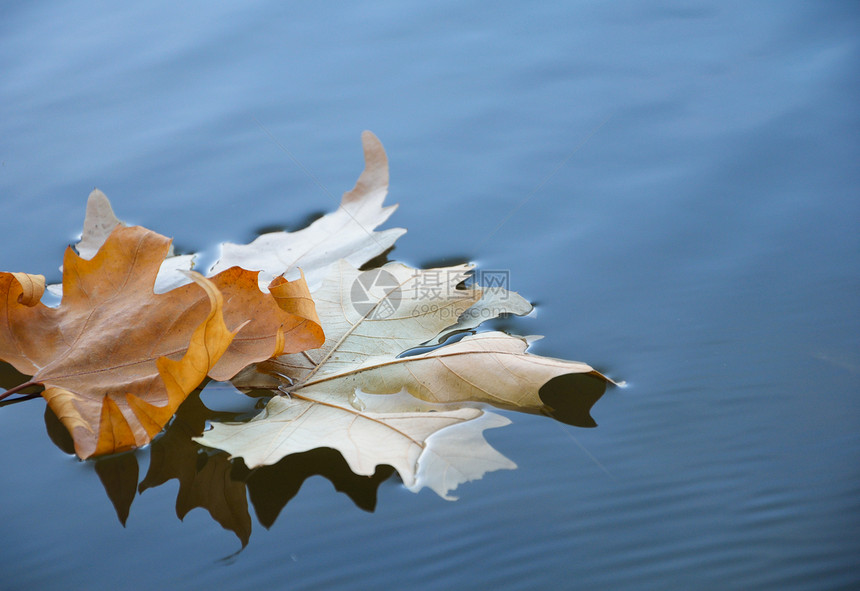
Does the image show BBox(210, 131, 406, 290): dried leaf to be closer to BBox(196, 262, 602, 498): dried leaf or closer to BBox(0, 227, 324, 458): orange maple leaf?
BBox(196, 262, 602, 498): dried leaf

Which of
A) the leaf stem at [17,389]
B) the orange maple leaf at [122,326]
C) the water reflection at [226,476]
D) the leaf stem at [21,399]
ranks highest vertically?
the orange maple leaf at [122,326]

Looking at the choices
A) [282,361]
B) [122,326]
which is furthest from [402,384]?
A: [122,326]

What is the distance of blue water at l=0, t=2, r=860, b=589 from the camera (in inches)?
19.9

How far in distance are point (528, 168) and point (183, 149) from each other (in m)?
0.57

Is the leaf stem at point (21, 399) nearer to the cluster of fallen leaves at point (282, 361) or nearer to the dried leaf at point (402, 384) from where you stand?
the cluster of fallen leaves at point (282, 361)

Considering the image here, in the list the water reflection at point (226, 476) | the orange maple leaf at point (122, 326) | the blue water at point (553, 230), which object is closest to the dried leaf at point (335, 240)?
the blue water at point (553, 230)

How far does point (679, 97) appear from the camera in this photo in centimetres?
114

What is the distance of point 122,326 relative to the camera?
65cm

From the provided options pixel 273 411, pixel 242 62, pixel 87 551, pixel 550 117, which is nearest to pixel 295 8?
pixel 242 62

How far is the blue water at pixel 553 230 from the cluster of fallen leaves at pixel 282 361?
1.3 inches

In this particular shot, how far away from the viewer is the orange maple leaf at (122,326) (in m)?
0.63

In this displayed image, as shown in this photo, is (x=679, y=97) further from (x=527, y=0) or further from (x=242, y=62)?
(x=242, y=62)

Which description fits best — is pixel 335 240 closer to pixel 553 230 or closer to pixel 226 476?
pixel 553 230

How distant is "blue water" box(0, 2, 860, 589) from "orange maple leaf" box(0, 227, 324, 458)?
47 millimetres
